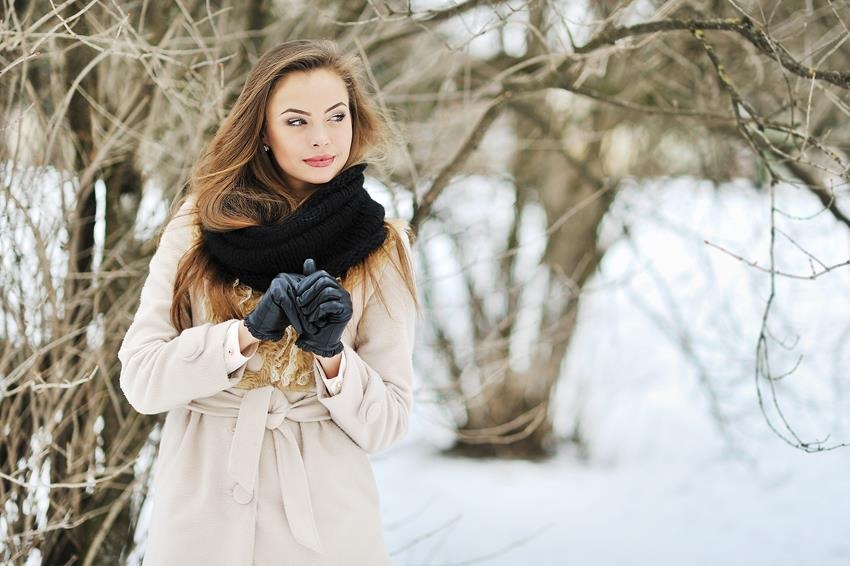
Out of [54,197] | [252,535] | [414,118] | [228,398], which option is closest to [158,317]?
[228,398]

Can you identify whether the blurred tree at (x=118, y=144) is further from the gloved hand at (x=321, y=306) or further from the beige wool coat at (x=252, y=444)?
the gloved hand at (x=321, y=306)

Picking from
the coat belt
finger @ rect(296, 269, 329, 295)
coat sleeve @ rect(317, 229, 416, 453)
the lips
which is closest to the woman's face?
the lips

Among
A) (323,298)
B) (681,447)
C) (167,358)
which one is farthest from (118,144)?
(681,447)

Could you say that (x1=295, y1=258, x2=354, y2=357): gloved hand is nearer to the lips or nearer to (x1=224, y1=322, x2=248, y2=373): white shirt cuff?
(x1=224, y1=322, x2=248, y2=373): white shirt cuff

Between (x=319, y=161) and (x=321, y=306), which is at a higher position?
(x=319, y=161)

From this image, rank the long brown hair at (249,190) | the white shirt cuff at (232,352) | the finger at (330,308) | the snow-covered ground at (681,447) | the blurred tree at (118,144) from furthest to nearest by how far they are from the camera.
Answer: the snow-covered ground at (681,447) → the blurred tree at (118,144) → the long brown hair at (249,190) → the white shirt cuff at (232,352) → the finger at (330,308)

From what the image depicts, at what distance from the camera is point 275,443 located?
1719mm

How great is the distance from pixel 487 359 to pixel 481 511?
36.5 inches

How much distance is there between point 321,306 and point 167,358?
0.34 m

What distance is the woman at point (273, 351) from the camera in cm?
166

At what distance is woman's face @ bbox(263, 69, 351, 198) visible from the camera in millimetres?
1768

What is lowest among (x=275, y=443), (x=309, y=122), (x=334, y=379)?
(x=275, y=443)

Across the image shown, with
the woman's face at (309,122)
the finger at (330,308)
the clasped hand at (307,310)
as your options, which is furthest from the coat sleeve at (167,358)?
the woman's face at (309,122)

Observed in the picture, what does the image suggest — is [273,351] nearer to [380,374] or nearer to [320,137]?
[380,374]
